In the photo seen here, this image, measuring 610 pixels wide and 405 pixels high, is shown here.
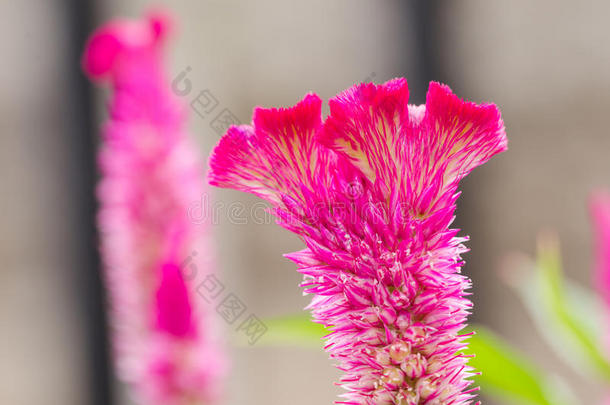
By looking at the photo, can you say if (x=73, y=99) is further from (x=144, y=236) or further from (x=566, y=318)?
(x=566, y=318)

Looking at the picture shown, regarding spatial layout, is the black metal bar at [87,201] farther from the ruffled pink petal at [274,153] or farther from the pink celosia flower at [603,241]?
the ruffled pink petal at [274,153]

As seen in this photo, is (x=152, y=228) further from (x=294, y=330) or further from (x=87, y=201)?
(x=87, y=201)

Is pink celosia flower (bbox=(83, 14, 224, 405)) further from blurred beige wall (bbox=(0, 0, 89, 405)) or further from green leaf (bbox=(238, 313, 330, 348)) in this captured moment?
blurred beige wall (bbox=(0, 0, 89, 405))

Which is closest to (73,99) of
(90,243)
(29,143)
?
(29,143)

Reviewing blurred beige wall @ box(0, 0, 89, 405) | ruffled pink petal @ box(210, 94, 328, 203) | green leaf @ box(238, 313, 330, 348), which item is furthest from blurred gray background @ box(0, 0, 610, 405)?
ruffled pink petal @ box(210, 94, 328, 203)

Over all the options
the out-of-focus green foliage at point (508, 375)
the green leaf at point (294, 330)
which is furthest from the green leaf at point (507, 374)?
the green leaf at point (294, 330)
